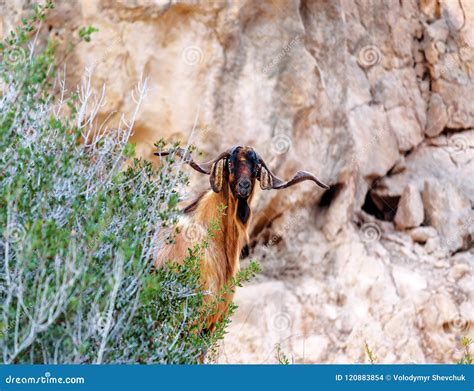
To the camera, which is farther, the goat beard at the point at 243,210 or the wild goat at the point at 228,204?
the goat beard at the point at 243,210

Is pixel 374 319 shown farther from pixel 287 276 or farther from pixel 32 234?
pixel 32 234

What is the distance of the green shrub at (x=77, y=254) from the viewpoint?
4094 millimetres

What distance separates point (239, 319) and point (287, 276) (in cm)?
86

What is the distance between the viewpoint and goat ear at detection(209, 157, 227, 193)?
6.72 metres

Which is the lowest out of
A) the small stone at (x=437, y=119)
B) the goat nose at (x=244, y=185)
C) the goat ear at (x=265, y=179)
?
the small stone at (x=437, y=119)

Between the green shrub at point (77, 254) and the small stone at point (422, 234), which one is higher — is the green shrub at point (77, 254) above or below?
above

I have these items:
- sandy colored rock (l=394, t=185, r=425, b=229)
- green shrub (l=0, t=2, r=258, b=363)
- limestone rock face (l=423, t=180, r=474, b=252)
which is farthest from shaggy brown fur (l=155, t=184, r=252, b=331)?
→ limestone rock face (l=423, t=180, r=474, b=252)

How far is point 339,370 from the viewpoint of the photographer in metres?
4.60

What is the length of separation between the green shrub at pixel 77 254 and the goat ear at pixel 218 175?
116 cm

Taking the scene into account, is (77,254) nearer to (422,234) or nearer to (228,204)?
(228,204)

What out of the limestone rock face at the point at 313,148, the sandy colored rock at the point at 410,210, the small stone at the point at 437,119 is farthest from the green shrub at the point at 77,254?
the small stone at the point at 437,119

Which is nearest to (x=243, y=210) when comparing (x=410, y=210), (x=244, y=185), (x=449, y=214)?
(x=244, y=185)

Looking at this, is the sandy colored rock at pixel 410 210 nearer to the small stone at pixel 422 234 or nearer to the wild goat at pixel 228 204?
the small stone at pixel 422 234

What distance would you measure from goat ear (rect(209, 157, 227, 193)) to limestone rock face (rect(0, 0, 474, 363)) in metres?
1.84
